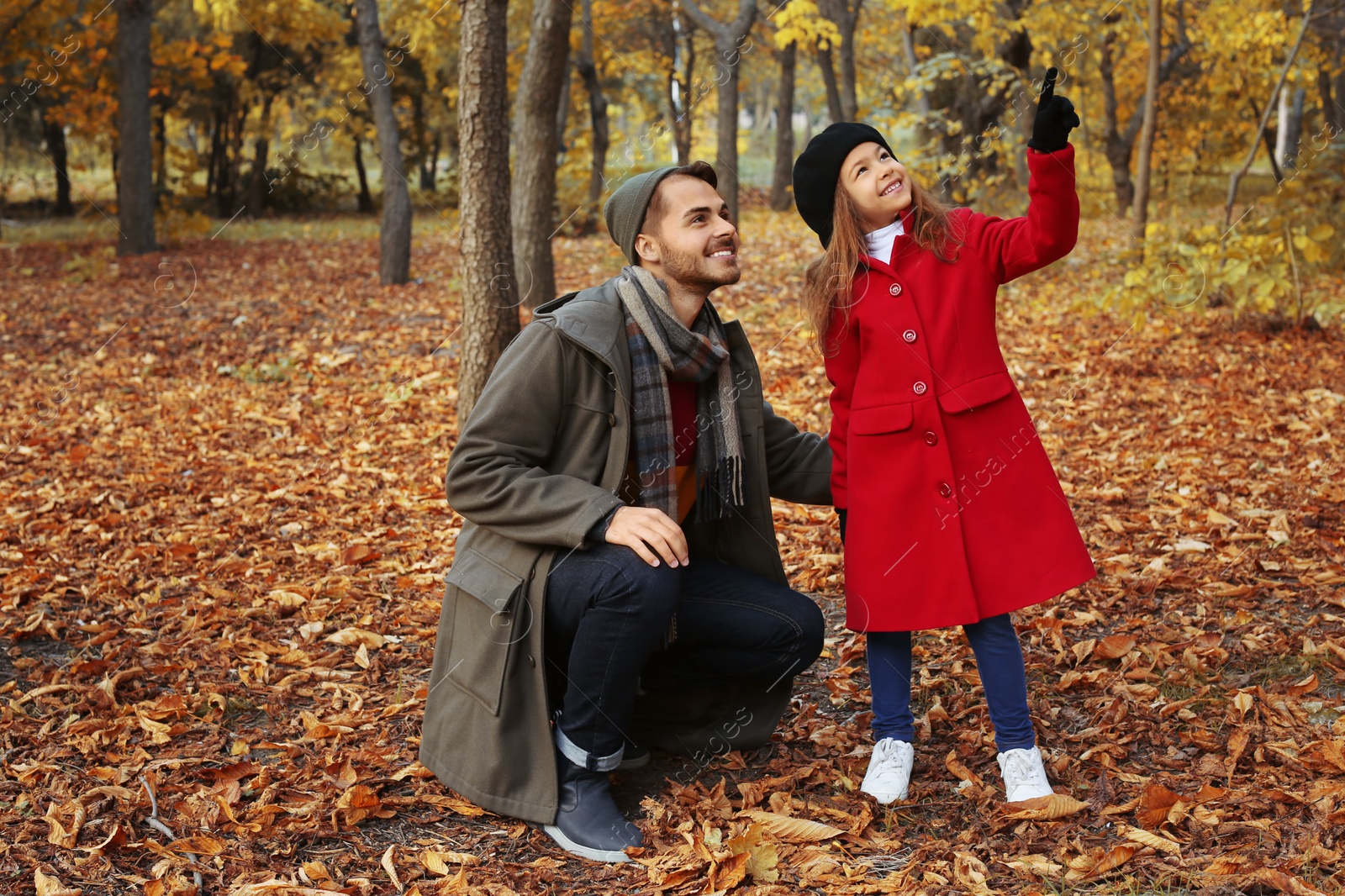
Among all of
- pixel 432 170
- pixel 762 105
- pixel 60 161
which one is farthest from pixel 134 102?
pixel 762 105

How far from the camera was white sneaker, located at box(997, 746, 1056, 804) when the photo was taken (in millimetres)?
2791

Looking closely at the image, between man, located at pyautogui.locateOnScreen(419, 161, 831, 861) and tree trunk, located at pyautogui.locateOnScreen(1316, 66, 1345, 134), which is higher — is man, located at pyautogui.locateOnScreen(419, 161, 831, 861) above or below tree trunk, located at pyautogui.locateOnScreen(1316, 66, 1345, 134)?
below

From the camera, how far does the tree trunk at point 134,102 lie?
13164 mm

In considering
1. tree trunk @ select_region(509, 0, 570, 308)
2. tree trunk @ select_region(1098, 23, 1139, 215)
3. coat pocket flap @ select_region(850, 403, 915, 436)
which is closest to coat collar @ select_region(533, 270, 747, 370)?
coat pocket flap @ select_region(850, 403, 915, 436)

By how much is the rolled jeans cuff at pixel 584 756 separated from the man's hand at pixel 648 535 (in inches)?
21.1

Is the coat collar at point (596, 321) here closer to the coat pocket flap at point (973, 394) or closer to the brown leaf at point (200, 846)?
the coat pocket flap at point (973, 394)

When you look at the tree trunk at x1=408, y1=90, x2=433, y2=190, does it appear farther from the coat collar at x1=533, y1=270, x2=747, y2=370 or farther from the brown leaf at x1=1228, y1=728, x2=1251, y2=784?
the brown leaf at x1=1228, y1=728, x2=1251, y2=784

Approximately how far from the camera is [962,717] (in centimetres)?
339

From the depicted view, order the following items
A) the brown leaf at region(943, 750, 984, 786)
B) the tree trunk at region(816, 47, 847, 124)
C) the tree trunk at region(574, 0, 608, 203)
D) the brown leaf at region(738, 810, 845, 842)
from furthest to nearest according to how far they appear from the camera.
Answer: the tree trunk at region(574, 0, 608, 203) → the tree trunk at region(816, 47, 847, 124) → the brown leaf at region(943, 750, 984, 786) → the brown leaf at region(738, 810, 845, 842)

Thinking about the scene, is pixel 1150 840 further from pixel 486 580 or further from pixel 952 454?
pixel 486 580

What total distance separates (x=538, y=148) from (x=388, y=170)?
15.0ft

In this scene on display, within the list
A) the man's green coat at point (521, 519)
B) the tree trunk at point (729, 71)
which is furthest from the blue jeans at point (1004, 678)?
the tree trunk at point (729, 71)

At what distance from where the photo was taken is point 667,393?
2873 millimetres

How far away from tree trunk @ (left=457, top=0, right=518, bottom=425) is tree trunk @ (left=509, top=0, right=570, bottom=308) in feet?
4.00
